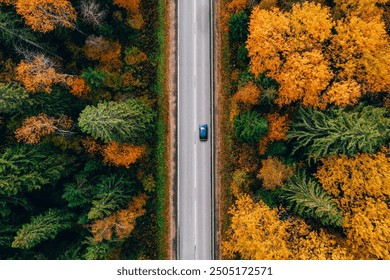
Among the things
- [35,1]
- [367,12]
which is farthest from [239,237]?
[35,1]

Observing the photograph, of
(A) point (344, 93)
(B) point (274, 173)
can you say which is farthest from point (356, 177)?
(A) point (344, 93)

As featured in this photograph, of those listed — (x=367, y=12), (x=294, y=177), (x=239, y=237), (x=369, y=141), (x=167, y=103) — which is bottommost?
(x=239, y=237)

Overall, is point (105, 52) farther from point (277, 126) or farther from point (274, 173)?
point (274, 173)

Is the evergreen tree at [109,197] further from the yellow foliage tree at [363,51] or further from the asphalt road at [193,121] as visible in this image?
the yellow foliage tree at [363,51]

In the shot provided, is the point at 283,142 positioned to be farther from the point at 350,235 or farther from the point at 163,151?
the point at 163,151

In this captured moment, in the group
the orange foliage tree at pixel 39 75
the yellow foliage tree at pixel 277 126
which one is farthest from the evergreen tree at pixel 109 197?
the yellow foliage tree at pixel 277 126
